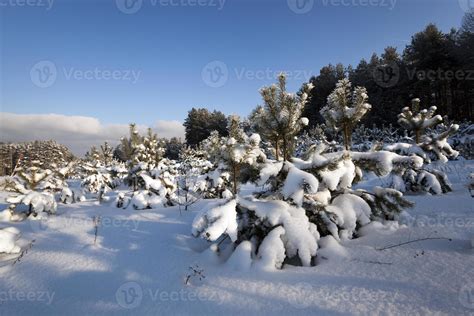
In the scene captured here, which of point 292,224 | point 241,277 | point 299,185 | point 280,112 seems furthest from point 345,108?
point 241,277

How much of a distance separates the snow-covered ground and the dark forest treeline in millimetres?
26611

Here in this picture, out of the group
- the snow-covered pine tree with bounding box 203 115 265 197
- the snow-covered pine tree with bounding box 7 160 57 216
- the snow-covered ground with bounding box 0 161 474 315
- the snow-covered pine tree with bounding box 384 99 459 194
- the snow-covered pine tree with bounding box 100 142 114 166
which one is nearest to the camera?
the snow-covered ground with bounding box 0 161 474 315

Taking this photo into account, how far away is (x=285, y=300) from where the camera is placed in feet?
9.53

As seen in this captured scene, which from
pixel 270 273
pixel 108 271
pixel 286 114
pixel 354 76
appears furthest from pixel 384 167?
pixel 354 76

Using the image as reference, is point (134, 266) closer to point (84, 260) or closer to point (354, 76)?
point (84, 260)

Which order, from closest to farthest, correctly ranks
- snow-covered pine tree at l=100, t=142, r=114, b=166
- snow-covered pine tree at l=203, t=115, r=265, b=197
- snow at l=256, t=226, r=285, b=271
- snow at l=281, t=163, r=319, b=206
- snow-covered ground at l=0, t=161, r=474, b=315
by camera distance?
snow-covered ground at l=0, t=161, r=474, b=315 → snow at l=281, t=163, r=319, b=206 → snow at l=256, t=226, r=285, b=271 → snow-covered pine tree at l=203, t=115, r=265, b=197 → snow-covered pine tree at l=100, t=142, r=114, b=166

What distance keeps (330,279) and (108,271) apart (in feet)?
9.93

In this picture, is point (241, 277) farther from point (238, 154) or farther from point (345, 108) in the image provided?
point (345, 108)

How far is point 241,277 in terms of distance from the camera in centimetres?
341

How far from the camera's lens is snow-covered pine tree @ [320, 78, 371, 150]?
4734mm

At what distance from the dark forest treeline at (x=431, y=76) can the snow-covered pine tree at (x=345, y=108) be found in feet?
85.1

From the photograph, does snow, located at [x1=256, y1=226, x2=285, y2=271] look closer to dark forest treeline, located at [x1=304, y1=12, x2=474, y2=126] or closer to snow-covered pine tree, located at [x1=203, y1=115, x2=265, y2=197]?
snow-covered pine tree, located at [x1=203, y1=115, x2=265, y2=197]

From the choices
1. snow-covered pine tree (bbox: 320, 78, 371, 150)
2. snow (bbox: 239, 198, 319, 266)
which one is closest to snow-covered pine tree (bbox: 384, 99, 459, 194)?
snow-covered pine tree (bbox: 320, 78, 371, 150)

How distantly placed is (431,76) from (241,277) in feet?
99.4
